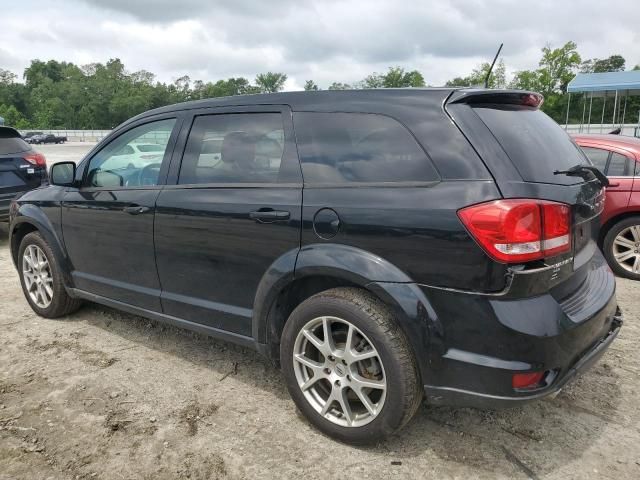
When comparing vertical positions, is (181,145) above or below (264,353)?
above

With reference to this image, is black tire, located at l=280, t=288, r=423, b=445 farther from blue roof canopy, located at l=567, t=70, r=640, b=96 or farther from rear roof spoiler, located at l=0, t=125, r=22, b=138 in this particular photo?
blue roof canopy, located at l=567, t=70, r=640, b=96

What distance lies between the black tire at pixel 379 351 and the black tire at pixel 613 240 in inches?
169

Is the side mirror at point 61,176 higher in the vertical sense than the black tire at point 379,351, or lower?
higher

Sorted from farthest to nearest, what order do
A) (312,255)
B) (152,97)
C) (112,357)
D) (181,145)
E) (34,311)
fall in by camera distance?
(152,97) → (34,311) → (112,357) → (181,145) → (312,255)

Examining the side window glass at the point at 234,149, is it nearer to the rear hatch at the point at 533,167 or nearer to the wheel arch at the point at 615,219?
the rear hatch at the point at 533,167

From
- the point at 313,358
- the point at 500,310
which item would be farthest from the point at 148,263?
the point at 500,310

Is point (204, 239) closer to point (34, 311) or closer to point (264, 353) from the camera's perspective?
point (264, 353)

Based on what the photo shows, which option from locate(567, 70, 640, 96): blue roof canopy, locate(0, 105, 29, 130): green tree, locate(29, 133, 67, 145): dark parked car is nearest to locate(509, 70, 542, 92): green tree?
locate(567, 70, 640, 96): blue roof canopy

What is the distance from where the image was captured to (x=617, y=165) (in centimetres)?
573

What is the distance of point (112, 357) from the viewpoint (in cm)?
372

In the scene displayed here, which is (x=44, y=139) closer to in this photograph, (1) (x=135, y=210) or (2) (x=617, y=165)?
(1) (x=135, y=210)

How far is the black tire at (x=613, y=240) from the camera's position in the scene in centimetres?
561

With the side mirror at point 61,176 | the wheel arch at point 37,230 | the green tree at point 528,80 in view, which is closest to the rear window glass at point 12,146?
the wheel arch at point 37,230

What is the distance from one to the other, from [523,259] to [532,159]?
1.80 ft
